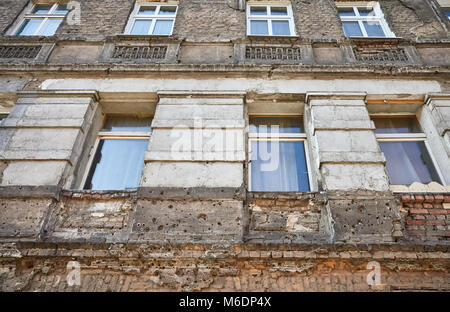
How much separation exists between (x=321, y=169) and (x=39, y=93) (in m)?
4.67

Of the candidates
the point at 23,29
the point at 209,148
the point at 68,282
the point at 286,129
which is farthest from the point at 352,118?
the point at 23,29

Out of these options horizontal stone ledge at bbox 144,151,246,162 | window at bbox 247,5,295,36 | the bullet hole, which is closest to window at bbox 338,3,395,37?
window at bbox 247,5,295,36

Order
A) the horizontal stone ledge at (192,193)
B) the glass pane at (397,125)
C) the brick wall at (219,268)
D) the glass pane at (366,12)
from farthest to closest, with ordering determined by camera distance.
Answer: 1. the glass pane at (366,12)
2. the glass pane at (397,125)
3. the horizontal stone ledge at (192,193)
4. the brick wall at (219,268)

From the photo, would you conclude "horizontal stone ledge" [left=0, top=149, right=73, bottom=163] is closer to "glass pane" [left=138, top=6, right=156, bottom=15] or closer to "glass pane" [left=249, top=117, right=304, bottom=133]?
"glass pane" [left=249, top=117, right=304, bottom=133]

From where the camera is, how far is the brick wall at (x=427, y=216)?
12.8ft

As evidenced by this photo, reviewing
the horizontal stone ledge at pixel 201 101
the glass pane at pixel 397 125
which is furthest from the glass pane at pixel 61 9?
the glass pane at pixel 397 125

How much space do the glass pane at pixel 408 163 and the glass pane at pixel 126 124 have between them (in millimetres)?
3959

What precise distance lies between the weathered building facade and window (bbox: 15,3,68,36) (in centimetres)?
11

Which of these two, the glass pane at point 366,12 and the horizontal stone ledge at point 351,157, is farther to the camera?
the glass pane at point 366,12

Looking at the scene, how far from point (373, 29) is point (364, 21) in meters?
0.33

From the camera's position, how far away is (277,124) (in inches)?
217

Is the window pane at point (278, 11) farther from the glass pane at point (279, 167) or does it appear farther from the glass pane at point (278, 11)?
the glass pane at point (279, 167)

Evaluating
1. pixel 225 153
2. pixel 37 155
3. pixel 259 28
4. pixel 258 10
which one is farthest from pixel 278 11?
pixel 37 155

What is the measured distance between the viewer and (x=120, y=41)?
20.9 ft
